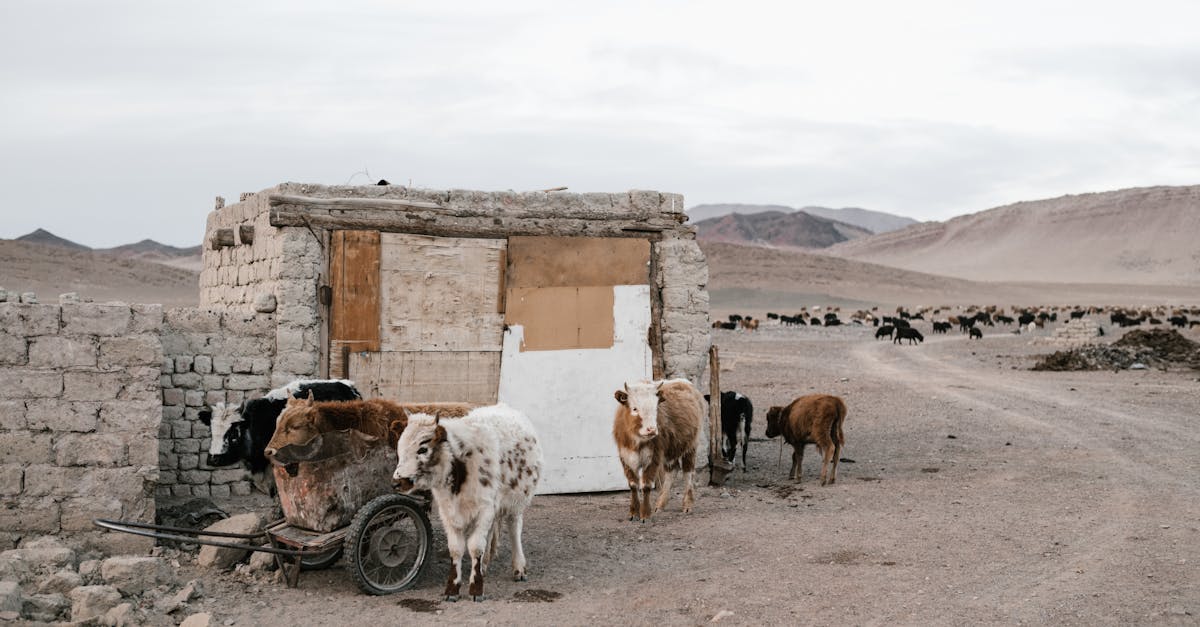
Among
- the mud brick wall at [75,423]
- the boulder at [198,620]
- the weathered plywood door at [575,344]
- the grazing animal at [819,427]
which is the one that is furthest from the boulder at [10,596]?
the grazing animal at [819,427]

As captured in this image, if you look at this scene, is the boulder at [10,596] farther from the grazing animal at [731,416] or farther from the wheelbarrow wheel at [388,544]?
the grazing animal at [731,416]

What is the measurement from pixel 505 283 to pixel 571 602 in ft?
17.6

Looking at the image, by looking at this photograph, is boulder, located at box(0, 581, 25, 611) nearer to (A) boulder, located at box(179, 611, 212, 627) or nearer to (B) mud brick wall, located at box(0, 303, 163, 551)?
(A) boulder, located at box(179, 611, 212, 627)

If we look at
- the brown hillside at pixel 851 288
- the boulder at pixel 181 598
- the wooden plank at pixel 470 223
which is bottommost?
the boulder at pixel 181 598

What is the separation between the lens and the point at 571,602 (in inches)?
316

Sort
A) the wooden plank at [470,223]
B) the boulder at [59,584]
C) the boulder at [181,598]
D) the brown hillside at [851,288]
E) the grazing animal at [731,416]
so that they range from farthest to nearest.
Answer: the brown hillside at [851,288], the grazing animal at [731,416], the wooden plank at [470,223], the boulder at [59,584], the boulder at [181,598]

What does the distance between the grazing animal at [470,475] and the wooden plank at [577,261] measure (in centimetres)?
425

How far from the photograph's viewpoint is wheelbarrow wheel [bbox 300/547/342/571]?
855 centimetres

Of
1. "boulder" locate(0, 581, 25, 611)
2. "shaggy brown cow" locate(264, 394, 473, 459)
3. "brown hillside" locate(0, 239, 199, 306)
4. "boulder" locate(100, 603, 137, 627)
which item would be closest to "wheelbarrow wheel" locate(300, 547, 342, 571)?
"shaggy brown cow" locate(264, 394, 473, 459)

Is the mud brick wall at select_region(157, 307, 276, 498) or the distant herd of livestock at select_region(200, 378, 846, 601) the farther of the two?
the mud brick wall at select_region(157, 307, 276, 498)

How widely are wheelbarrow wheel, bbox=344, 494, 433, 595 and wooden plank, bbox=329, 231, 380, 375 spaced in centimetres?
398

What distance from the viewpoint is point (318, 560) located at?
28.2 feet

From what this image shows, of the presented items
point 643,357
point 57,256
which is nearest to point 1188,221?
point 57,256

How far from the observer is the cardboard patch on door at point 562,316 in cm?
1260
